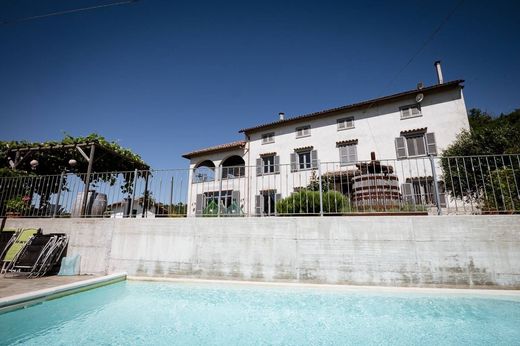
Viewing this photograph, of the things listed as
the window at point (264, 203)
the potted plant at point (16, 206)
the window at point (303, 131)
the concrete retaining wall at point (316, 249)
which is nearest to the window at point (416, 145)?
the window at point (303, 131)

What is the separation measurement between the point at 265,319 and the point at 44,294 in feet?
11.6

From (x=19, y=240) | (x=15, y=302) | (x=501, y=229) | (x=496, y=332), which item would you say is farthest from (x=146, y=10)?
(x=501, y=229)

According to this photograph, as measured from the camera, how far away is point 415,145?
1739 cm

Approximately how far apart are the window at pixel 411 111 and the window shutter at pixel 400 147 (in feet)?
5.64

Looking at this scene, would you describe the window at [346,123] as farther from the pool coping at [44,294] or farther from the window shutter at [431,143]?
the pool coping at [44,294]

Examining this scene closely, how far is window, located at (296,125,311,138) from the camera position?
21562mm

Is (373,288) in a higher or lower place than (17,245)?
lower

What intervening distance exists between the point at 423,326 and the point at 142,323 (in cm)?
361

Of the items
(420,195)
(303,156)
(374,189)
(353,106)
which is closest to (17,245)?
(374,189)

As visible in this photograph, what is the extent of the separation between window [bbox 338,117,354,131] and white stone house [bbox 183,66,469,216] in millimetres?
46

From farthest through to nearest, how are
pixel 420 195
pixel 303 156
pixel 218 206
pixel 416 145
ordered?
pixel 303 156 < pixel 416 145 < pixel 420 195 < pixel 218 206

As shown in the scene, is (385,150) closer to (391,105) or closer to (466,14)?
(391,105)

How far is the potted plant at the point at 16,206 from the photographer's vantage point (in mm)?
7641

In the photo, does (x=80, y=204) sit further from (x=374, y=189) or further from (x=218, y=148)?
(x=218, y=148)
